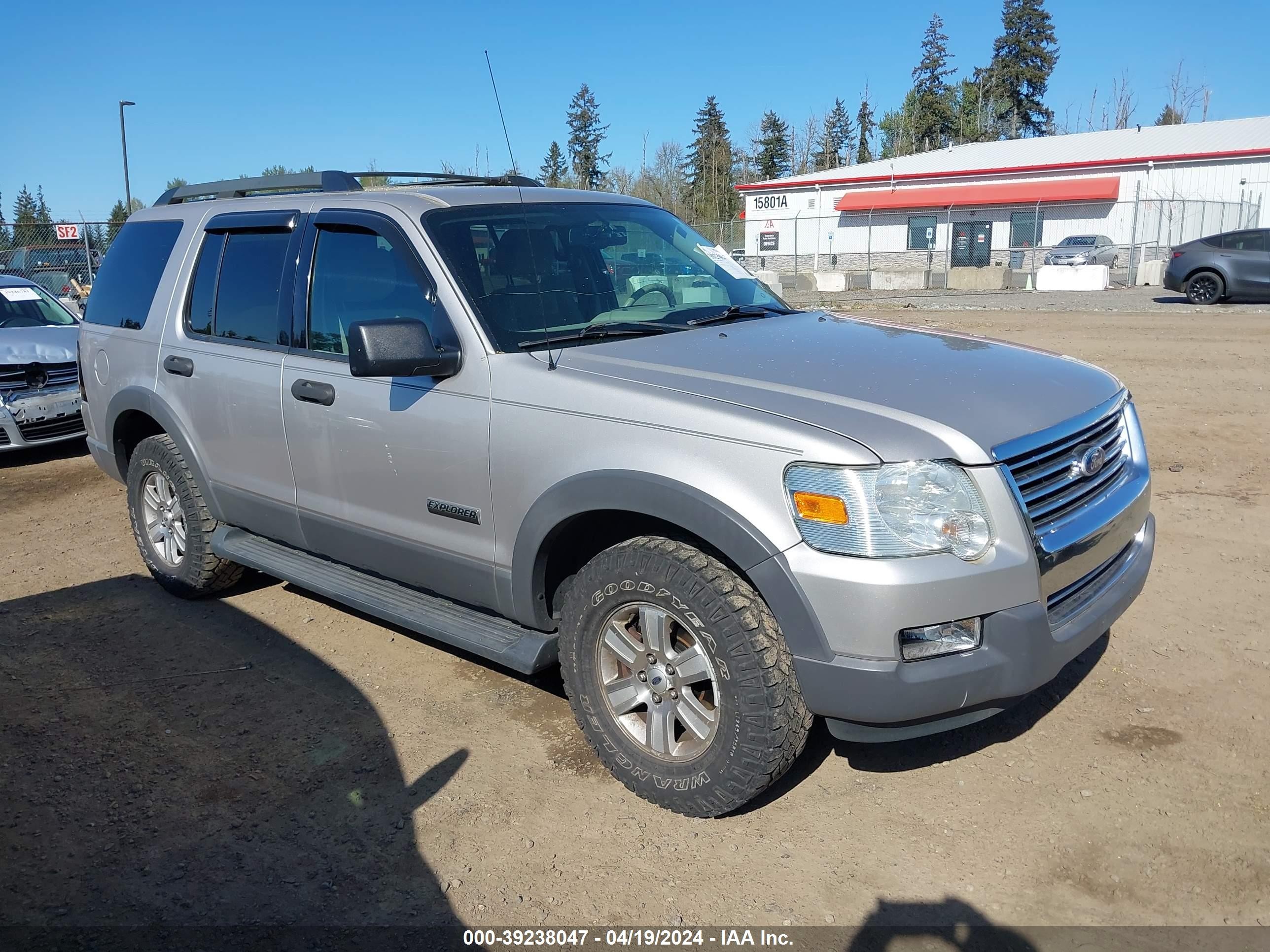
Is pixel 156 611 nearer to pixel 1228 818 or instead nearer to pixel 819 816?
pixel 819 816

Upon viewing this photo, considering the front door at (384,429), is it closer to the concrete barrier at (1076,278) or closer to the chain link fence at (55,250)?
the chain link fence at (55,250)

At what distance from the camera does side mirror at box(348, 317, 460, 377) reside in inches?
136

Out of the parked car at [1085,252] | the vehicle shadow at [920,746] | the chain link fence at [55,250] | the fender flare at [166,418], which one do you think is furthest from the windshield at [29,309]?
the parked car at [1085,252]

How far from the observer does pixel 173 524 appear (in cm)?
550

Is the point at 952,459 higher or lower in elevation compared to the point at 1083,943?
higher

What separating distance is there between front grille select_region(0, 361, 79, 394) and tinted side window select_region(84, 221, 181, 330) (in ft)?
12.3

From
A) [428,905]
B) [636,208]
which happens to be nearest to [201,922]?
[428,905]

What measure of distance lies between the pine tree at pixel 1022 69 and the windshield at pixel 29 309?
78856 mm

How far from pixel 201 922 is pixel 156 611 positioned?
9.64 feet

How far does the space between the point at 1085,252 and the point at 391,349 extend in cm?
3349

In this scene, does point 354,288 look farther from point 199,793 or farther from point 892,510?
point 892,510

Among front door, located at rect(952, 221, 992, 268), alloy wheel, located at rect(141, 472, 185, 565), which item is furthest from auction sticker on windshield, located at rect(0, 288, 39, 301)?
front door, located at rect(952, 221, 992, 268)

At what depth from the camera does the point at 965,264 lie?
4059cm

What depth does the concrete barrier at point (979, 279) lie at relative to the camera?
31766 millimetres
